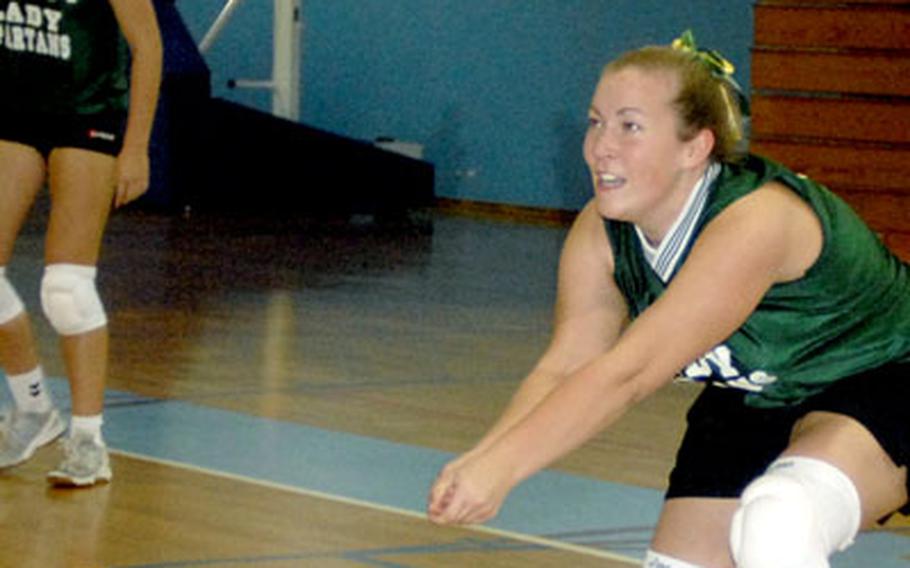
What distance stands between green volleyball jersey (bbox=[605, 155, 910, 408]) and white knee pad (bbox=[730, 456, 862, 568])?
0.20 m

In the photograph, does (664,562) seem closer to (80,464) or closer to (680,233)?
(680,233)

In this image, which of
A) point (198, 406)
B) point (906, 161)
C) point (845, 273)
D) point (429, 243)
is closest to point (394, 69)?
point (429, 243)

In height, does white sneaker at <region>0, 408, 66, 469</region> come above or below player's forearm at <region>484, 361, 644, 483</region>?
below

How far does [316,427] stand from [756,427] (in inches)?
104

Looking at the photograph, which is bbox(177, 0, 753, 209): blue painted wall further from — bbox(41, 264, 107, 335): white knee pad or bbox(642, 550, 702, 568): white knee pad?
bbox(642, 550, 702, 568): white knee pad

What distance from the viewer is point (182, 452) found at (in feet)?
17.4

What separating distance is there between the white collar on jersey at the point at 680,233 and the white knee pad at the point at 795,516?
33cm

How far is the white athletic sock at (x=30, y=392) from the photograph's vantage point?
5047 mm

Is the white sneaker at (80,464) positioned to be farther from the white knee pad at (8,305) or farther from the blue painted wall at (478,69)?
the blue painted wall at (478,69)

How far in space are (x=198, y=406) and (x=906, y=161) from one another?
352cm

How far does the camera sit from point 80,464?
479 cm

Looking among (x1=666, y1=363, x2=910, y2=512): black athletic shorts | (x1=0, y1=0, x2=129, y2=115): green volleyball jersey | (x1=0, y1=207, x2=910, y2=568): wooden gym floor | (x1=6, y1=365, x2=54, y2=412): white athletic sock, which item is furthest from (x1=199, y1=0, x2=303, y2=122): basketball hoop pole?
(x1=666, y1=363, x2=910, y2=512): black athletic shorts

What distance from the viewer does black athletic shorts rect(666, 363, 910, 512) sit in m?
3.04

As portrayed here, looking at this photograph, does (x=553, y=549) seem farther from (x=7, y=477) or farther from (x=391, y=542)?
(x=7, y=477)
